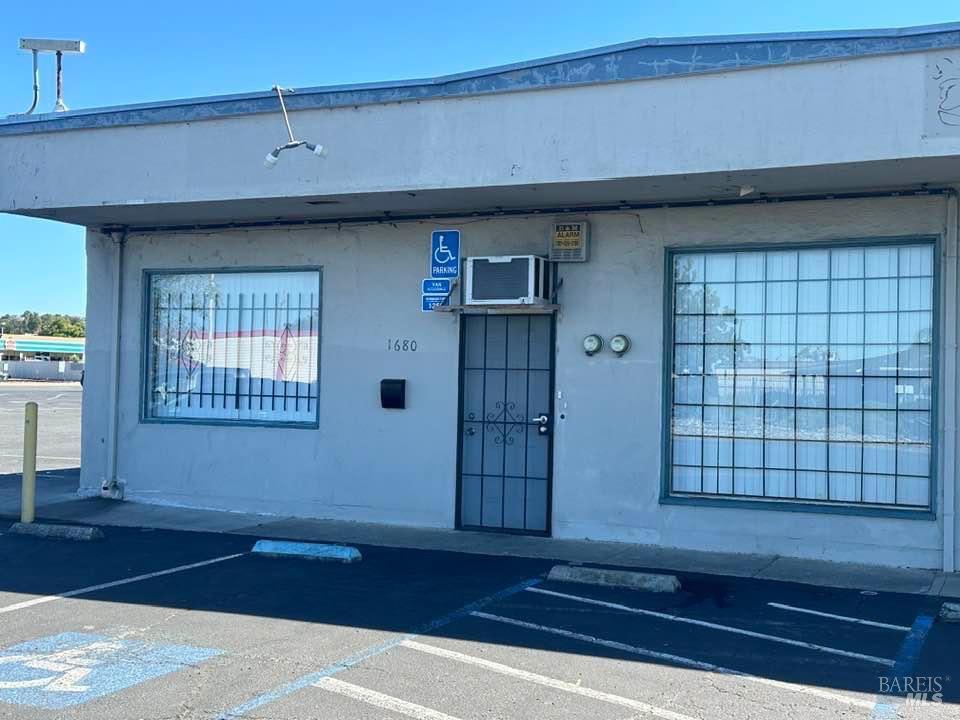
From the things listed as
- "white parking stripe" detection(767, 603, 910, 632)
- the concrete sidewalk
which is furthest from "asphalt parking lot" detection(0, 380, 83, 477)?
"white parking stripe" detection(767, 603, 910, 632)

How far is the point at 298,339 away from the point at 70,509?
3415 millimetres

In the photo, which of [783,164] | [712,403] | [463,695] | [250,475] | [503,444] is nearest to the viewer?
[463,695]

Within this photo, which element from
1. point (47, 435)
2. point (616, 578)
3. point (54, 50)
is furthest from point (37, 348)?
point (616, 578)

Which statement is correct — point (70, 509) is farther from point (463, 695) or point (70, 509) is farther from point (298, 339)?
point (463, 695)

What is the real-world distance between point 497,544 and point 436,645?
12.4 feet

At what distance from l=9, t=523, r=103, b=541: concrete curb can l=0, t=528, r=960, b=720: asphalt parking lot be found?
102cm

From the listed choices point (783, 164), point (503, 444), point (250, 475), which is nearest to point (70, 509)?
point (250, 475)

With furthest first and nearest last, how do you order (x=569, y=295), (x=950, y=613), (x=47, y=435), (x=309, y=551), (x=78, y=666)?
(x=47, y=435)
(x=569, y=295)
(x=309, y=551)
(x=950, y=613)
(x=78, y=666)

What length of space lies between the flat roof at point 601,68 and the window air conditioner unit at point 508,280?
5.77 ft

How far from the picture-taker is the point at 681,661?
6402 mm

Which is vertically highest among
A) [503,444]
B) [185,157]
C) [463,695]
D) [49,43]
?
[49,43]

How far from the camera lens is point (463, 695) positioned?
18.8ft

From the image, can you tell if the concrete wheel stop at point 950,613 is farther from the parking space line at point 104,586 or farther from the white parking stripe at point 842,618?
the parking space line at point 104,586

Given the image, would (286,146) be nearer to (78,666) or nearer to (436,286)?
(436,286)
